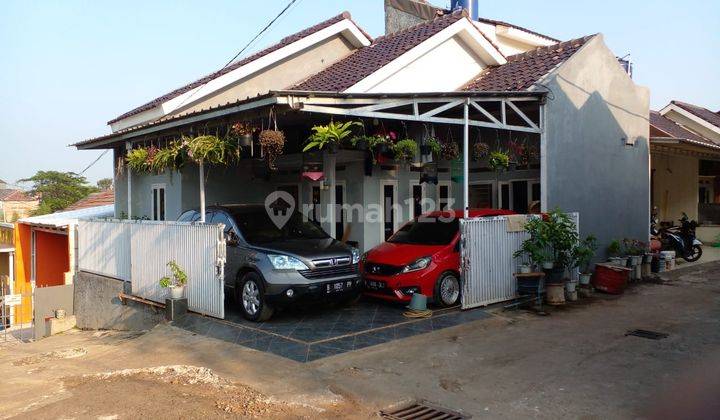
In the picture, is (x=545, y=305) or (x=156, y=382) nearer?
(x=156, y=382)

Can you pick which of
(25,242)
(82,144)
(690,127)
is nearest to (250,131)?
→ (82,144)

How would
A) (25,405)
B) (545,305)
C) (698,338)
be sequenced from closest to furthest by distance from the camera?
(25,405)
(698,338)
(545,305)

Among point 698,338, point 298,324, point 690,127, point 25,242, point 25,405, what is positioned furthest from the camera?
point 690,127

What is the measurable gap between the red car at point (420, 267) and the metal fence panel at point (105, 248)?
5.19 m

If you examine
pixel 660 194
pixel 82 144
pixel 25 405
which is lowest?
pixel 25 405

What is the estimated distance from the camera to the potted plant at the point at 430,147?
9914 mm

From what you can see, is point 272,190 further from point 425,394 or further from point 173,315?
point 425,394

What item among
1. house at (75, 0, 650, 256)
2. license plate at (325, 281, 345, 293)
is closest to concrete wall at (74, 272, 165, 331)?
house at (75, 0, 650, 256)

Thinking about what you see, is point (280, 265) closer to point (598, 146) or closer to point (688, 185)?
point (598, 146)

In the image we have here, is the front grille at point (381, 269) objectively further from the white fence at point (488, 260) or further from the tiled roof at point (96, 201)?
the tiled roof at point (96, 201)

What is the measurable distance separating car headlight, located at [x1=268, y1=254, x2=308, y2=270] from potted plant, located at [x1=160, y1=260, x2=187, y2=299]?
2.04m

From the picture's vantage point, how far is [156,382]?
5793 mm

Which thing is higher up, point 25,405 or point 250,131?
point 250,131

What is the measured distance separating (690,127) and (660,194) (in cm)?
519
